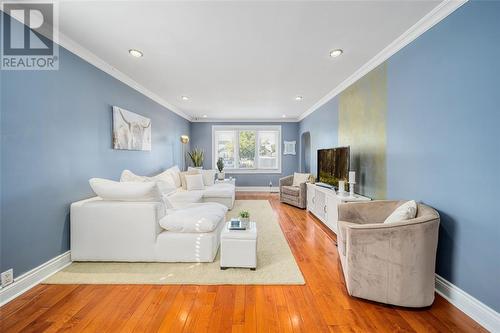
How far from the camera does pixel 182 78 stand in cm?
365

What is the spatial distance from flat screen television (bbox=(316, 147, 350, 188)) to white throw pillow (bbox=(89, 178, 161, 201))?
287 centimetres

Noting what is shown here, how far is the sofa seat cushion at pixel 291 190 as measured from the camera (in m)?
5.39

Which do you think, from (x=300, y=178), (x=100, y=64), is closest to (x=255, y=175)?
(x=300, y=178)

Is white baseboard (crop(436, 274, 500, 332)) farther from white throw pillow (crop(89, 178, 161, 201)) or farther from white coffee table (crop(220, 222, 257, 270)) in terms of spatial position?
white throw pillow (crop(89, 178, 161, 201))

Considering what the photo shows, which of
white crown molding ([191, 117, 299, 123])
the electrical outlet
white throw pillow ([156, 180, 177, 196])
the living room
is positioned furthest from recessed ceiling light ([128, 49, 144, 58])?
white crown molding ([191, 117, 299, 123])

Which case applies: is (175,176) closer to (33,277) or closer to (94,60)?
(94,60)

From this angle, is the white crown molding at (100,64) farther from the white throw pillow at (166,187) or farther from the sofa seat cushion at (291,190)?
the sofa seat cushion at (291,190)

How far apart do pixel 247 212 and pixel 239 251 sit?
1.46ft

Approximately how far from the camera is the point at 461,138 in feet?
5.85

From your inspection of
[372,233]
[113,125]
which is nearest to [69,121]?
[113,125]

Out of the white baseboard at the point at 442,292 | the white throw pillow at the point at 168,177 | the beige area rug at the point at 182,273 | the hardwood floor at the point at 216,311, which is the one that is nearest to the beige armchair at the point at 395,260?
the hardwood floor at the point at 216,311

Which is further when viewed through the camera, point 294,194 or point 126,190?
point 294,194

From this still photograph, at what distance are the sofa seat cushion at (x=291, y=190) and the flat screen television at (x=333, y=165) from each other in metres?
0.89

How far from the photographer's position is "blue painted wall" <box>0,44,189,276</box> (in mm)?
1906
